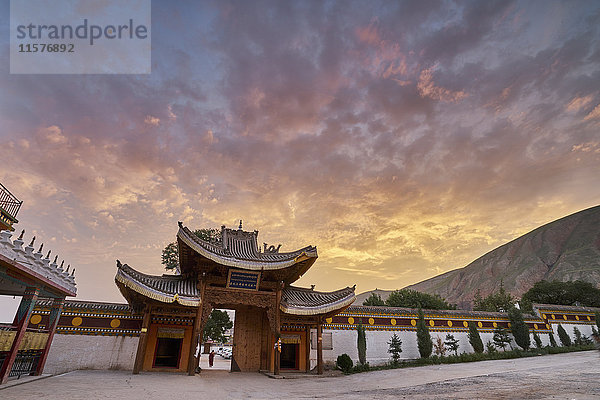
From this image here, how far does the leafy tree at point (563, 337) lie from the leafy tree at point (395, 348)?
13.4m

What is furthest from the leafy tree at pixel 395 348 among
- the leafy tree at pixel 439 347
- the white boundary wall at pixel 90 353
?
the white boundary wall at pixel 90 353

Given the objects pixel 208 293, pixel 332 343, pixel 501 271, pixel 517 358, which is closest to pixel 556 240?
pixel 501 271

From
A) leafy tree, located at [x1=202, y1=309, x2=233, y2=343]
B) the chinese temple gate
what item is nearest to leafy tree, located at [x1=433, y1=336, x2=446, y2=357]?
the chinese temple gate

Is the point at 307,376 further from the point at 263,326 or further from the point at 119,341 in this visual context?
the point at 119,341

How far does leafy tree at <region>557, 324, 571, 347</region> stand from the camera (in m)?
21.9

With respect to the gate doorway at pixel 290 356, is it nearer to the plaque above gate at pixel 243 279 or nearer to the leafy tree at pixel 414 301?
the plaque above gate at pixel 243 279

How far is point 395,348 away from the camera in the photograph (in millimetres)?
17484

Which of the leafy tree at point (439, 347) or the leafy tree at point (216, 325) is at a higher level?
the leafy tree at point (216, 325)

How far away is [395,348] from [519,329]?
9492 mm

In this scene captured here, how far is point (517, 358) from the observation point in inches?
704

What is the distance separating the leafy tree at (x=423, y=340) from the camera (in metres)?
18.0

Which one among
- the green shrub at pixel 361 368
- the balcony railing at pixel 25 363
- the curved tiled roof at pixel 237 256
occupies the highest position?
the curved tiled roof at pixel 237 256

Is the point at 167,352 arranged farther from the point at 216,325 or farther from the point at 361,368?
the point at 216,325

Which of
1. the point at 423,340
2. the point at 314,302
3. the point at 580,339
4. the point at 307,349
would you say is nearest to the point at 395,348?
the point at 423,340
